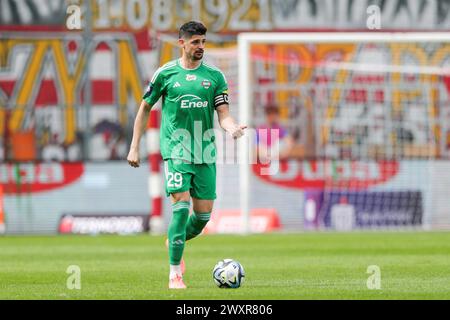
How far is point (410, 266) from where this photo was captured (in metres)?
13.1

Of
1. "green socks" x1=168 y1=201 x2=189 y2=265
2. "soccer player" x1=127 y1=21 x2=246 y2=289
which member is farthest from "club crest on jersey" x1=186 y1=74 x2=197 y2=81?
"green socks" x1=168 y1=201 x2=189 y2=265

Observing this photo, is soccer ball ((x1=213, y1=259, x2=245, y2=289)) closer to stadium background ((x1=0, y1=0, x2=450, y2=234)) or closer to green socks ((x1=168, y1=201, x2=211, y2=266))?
green socks ((x1=168, y1=201, x2=211, y2=266))

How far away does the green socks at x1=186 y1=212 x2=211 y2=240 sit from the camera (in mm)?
11039

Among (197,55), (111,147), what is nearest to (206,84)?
(197,55)

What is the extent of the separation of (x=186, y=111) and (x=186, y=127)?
0.46 ft

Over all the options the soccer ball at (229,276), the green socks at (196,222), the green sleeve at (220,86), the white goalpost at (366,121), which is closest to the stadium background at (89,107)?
the white goalpost at (366,121)

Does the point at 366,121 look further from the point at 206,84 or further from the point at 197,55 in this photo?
the point at 197,55

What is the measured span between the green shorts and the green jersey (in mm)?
58

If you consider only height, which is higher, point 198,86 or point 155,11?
point 155,11
